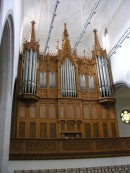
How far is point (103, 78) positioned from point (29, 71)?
444cm

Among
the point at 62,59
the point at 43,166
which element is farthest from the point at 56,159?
the point at 62,59

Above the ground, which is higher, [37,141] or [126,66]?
[126,66]

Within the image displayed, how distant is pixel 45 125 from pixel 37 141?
202 cm

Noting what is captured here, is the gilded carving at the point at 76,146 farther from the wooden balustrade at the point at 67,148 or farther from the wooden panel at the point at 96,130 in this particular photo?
→ the wooden panel at the point at 96,130

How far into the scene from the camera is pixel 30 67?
465 inches

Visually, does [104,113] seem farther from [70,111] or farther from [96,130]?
[70,111]

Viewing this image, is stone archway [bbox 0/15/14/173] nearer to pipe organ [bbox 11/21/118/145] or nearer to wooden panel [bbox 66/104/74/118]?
pipe organ [bbox 11/21/118/145]

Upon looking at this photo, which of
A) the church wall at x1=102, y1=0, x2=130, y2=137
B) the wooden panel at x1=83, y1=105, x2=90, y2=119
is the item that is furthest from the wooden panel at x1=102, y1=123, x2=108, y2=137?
the church wall at x1=102, y1=0, x2=130, y2=137

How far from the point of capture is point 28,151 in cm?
893

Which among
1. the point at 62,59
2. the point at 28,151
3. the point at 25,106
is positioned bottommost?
the point at 28,151

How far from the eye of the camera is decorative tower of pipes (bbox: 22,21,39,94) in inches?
444

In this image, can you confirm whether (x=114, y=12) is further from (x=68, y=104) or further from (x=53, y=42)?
(x=68, y=104)

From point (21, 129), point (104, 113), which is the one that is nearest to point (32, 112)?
point (21, 129)

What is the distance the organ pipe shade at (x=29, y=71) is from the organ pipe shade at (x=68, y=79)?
1.63m
